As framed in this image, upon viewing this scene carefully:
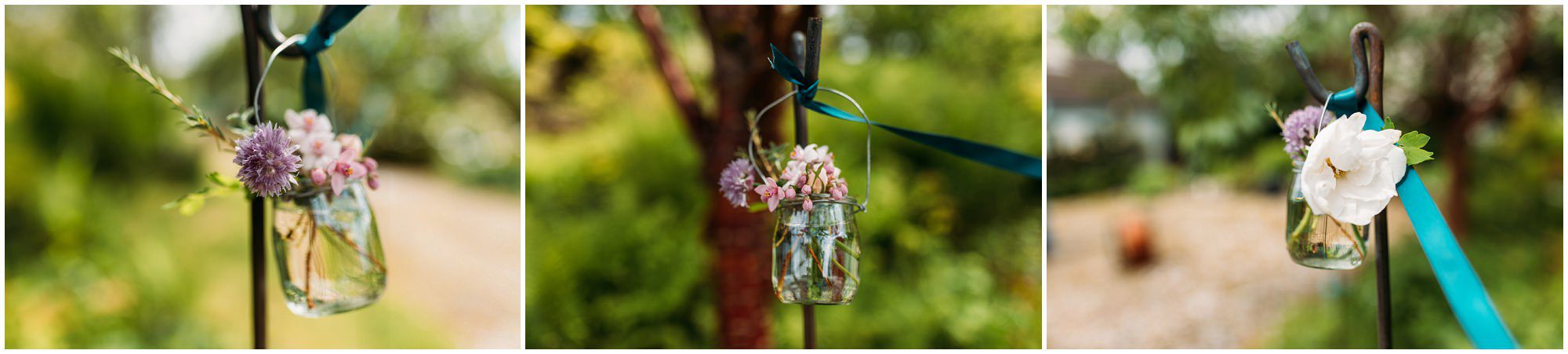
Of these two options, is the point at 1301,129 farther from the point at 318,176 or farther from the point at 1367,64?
the point at 318,176

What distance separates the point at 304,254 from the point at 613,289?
1508mm

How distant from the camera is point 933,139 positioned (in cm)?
90

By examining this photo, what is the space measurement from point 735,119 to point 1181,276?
3164 millimetres

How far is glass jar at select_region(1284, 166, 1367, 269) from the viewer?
904 millimetres

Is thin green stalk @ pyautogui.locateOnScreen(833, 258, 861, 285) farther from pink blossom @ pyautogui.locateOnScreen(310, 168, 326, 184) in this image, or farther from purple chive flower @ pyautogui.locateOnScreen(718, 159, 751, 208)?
pink blossom @ pyautogui.locateOnScreen(310, 168, 326, 184)

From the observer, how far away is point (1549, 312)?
253 centimetres

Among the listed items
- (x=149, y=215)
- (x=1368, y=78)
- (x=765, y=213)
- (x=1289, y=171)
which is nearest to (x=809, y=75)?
(x=1368, y=78)

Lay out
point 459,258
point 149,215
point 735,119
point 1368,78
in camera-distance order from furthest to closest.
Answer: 1. point 459,258
2. point 149,215
3. point 735,119
4. point 1368,78

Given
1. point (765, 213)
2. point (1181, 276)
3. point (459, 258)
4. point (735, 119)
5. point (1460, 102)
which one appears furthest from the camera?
point (1181, 276)

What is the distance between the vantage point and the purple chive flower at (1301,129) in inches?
35.0

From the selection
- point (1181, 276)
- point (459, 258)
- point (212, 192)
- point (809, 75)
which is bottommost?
point (1181, 276)

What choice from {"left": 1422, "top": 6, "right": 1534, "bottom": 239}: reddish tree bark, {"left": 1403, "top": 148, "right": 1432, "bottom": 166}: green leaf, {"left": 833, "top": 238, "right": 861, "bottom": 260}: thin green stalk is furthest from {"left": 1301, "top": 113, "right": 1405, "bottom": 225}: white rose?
{"left": 1422, "top": 6, "right": 1534, "bottom": 239}: reddish tree bark

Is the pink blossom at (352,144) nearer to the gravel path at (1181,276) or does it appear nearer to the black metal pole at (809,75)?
the black metal pole at (809,75)

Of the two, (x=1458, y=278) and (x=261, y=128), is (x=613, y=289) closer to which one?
(x=261, y=128)
